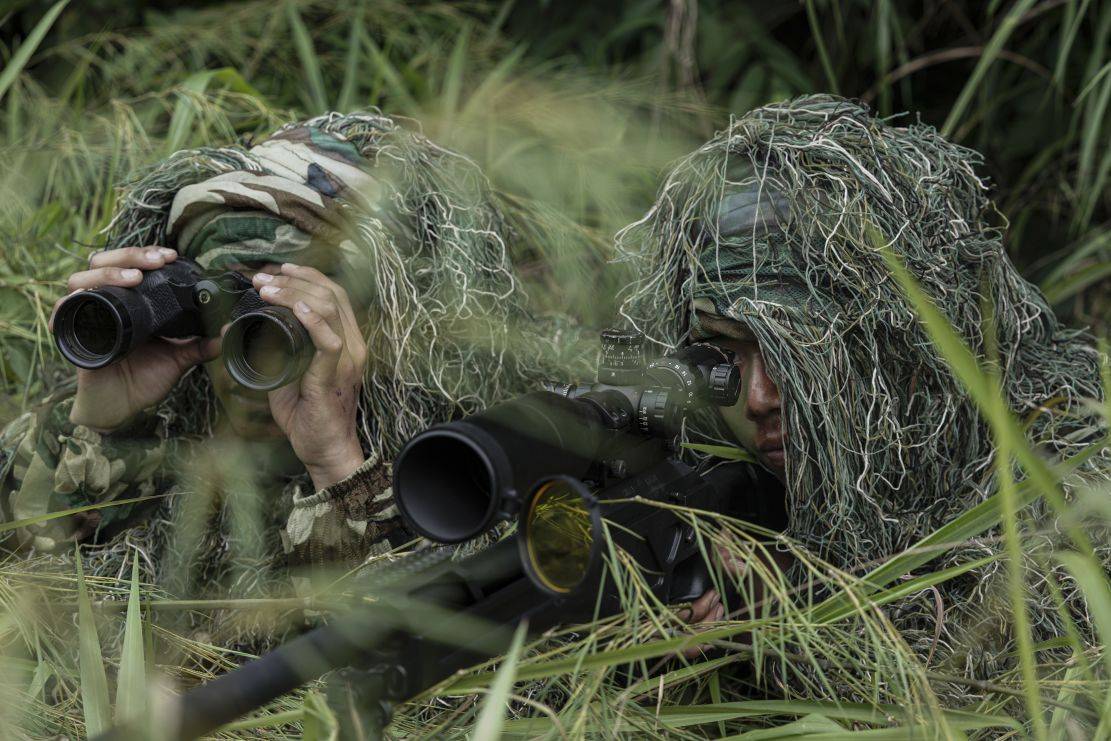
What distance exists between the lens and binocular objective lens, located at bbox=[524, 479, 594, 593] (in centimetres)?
95

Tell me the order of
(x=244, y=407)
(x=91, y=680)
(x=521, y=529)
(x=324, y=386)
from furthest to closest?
(x=244, y=407) → (x=324, y=386) → (x=91, y=680) → (x=521, y=529)

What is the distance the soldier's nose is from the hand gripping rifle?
0.72 ft

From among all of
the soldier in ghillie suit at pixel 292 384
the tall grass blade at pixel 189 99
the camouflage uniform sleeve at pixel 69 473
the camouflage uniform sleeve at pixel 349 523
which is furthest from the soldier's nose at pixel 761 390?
the tall grass blade at pixel 189 99

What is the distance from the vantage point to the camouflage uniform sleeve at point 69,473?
1618 millimetres

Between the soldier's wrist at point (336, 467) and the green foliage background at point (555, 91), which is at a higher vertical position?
the green foliage background at point (555, 91)

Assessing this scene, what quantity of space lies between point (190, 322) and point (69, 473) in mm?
334

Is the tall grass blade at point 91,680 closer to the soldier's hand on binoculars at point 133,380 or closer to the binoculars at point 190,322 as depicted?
the binoculars at point 190,322

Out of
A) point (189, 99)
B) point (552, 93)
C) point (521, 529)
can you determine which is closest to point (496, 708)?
point (521, 529)

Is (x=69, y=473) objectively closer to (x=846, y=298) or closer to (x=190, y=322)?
(x=190, y=322)

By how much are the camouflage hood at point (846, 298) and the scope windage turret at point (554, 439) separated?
17cm

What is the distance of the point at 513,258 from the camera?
1905mm

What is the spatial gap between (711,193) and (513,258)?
57cm

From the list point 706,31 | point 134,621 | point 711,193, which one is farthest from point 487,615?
point 706,31

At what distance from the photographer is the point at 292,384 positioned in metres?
1.52
